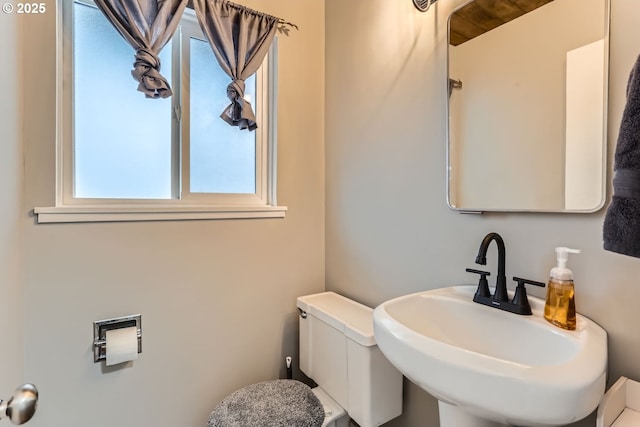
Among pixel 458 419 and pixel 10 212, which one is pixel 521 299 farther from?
pixel 10 212

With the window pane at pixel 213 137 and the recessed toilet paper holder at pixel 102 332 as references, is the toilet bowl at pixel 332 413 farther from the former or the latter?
the window pane at pixel 213 137

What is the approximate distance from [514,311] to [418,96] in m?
0.81

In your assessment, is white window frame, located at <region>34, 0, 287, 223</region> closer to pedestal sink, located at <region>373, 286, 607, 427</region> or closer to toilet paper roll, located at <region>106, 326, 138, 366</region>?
toilet paper roll, located at <region>106, 326, 138, 366</region>

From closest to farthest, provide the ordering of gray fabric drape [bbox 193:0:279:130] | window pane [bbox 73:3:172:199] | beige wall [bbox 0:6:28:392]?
1. beige wall [bbox 0:6:28:392]
2. window pane [bbox 73:3:172:199]
3. gray fabric drape [bbox 193:0:279:130]

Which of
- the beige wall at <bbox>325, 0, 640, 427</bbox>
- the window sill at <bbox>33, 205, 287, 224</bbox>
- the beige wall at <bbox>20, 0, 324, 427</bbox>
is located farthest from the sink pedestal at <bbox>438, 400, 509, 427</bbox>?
the window sill at <bbox>33, 205, 287, 224</bbox>

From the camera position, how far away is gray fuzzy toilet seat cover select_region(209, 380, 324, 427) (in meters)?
1.11

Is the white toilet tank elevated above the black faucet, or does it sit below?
below

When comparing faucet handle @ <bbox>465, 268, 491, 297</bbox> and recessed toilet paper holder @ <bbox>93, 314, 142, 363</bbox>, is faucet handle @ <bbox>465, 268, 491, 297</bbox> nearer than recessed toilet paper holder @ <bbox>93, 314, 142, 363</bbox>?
Yes

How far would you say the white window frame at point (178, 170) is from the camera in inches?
44.9

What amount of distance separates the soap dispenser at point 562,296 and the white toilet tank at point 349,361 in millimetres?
556

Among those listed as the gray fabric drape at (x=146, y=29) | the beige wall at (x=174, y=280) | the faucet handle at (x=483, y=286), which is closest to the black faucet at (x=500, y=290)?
the faucet handle at (x=483, y=286)

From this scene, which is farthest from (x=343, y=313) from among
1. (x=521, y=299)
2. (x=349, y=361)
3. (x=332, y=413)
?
(x=521, y=299)

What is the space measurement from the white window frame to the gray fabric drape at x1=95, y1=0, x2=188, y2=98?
0.18 metres

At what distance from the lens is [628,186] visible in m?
0.56
